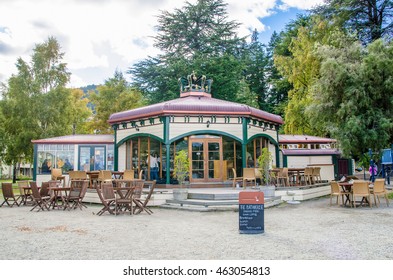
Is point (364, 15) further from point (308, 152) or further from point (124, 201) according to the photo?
point (124, 201)

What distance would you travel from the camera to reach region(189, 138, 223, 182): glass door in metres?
14.2

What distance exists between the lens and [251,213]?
641cm

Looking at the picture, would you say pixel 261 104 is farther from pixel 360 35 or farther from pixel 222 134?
pixel 222 134

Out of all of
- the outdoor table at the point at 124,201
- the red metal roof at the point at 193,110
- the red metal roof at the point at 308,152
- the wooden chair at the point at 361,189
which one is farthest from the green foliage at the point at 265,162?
the red metal roof at the point at 308,152

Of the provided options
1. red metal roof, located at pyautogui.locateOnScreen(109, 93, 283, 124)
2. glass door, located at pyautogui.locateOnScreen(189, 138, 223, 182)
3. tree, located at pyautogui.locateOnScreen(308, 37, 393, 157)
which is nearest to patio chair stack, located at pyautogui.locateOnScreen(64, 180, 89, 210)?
red metal roof, located at pyautogui.locateOnScreen(109, 93, 283, 124)

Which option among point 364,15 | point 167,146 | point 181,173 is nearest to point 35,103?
point 167,146

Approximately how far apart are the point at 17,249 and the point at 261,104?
96.8 feet

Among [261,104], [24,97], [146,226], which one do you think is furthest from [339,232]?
[261,104]

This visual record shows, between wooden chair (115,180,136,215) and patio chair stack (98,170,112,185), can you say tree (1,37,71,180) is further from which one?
wooden chair (115,180,136,215)

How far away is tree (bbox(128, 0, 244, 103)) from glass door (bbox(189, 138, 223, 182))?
39.4ft

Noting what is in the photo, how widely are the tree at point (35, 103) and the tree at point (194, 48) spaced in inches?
221

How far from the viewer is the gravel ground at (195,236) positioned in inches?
195

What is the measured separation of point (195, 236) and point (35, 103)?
2226cm

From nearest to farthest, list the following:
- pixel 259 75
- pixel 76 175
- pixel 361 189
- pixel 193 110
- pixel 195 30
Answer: pixel 361 189, pixel 76 175, pixel 193 110, pixel 195 30, pixel 259 75
